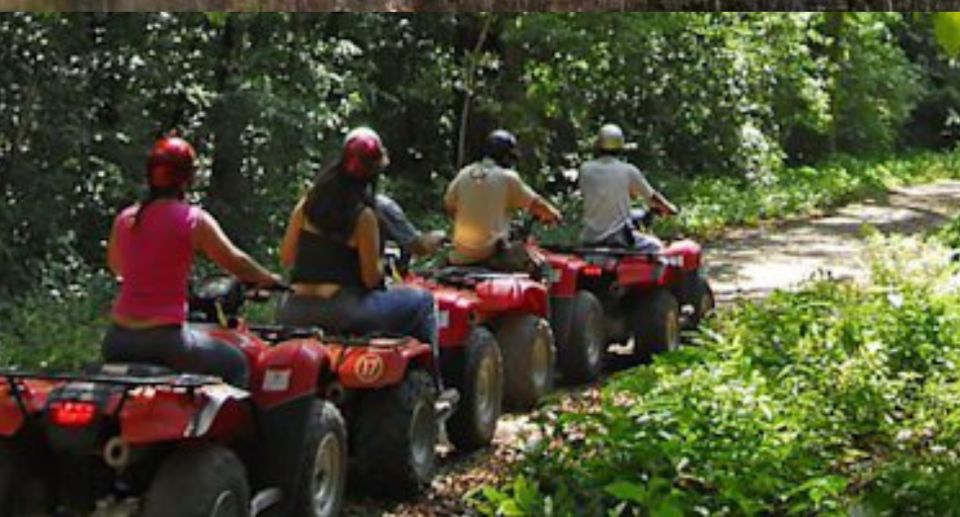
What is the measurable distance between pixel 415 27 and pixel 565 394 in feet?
41.0

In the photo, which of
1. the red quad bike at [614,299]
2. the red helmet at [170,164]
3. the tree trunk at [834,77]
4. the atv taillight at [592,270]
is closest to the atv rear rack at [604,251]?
the red quad bike at [614,299]

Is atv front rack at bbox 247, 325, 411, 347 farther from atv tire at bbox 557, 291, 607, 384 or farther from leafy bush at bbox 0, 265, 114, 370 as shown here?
atv tire at bbox 557, 291, 607, 384

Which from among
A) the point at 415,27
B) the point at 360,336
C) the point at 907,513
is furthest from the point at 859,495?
the point at 415,27

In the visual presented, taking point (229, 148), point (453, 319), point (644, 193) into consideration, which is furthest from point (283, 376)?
point (229, 148)

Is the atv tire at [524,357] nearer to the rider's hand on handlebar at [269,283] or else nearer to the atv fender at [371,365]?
the atv fender at [371,365]

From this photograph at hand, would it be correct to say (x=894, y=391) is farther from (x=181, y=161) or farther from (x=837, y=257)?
(x=837, y=257)

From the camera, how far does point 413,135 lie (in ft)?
76.4

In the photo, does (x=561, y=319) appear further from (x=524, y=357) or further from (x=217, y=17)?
(x=217, y=17)

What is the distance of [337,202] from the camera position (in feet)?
23.6

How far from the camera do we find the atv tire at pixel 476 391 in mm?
8383

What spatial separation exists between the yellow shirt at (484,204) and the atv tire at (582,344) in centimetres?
98

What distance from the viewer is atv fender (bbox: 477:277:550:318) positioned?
9.14 m

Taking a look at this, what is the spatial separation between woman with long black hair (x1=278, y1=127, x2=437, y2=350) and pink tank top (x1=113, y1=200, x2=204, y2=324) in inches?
53.2

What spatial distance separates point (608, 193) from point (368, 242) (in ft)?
14.5
